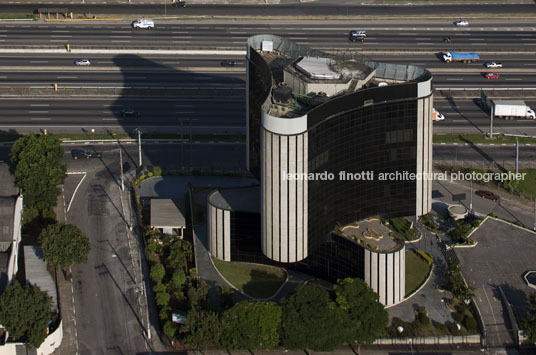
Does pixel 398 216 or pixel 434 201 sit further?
pixel 434 201

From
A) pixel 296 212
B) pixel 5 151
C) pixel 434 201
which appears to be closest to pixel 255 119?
pixel 296 212

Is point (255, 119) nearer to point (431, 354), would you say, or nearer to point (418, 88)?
point (418, 88)

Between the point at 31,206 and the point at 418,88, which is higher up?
the point at 418,88

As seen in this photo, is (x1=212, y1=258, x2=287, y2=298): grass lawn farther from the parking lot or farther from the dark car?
the dark car

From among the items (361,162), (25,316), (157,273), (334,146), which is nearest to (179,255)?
(157,273)

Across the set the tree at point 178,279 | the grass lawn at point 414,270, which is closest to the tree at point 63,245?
the tree at point 178,279

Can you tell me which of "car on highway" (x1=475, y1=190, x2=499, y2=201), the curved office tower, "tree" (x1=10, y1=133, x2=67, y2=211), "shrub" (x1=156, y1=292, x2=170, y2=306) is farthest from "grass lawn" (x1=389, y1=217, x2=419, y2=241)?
"tree" (x1=10, y1=133, x2=67, y2=211)

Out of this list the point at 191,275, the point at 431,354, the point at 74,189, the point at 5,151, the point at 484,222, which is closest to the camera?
the point at 431,354

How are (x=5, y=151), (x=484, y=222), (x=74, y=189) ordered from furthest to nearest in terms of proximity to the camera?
(x=5, y=151) → (x=74, y=189) → (x=484, y=222)
